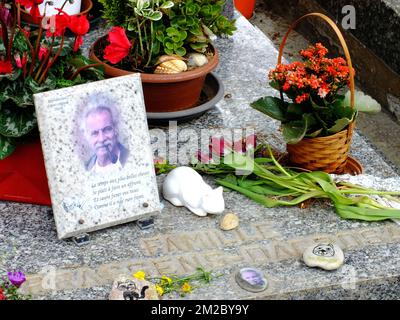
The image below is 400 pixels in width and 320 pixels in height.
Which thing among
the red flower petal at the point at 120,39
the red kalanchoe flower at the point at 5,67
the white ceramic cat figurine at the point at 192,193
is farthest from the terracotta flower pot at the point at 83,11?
the white ceramic cat figurine at the point at 192,193

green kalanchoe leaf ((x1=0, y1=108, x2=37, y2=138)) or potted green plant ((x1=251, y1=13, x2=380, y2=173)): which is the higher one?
potted green plant ((x1=251, y1=13, x2=380, y2=173))

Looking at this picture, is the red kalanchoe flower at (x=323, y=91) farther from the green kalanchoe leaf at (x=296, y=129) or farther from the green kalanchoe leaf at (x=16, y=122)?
the green kalanchoe leaf at (x=16, y=122)

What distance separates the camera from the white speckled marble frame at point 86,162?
239 centimetres

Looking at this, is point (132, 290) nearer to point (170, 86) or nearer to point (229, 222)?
point (229, 222)

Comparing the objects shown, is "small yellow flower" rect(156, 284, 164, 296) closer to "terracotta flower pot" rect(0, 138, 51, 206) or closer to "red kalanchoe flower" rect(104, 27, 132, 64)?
"terracotta flower pot" rect(0, 138, 51, 206)

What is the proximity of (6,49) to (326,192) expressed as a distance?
1183 mm

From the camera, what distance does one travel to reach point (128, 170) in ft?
8.25

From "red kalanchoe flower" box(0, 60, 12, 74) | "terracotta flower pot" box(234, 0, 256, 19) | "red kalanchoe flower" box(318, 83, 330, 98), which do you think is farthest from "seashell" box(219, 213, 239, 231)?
"terracotta flower pot" box(234, 0, 256, 19)

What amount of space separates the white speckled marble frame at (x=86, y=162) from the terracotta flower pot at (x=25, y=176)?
16 cm

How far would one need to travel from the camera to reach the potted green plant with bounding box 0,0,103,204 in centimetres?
246

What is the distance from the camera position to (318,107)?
2648 millimetres

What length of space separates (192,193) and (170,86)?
558 mm
